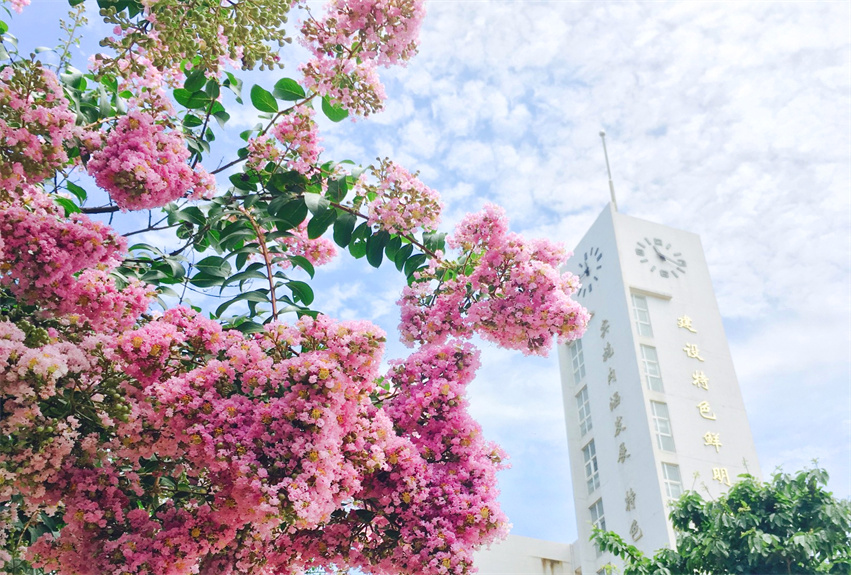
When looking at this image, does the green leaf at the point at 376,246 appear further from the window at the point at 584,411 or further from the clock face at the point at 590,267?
the clock face at the point at 590,267

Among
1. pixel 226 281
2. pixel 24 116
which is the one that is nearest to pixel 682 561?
pixel 226 281

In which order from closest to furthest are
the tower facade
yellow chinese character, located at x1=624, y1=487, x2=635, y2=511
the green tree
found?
the green tree, the tower facade, yellow chinese character, located at x1=624, y1=487, x2=635, y2=511

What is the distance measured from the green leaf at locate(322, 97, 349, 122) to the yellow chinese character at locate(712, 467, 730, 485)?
1437cm

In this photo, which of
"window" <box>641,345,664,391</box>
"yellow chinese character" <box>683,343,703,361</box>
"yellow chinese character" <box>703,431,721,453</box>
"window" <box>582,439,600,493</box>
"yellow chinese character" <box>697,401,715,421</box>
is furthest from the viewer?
"window" <box>582,439,600,493</box>

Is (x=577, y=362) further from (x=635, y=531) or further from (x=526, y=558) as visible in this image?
(x=635, y=531)

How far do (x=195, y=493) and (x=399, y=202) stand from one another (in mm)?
1071

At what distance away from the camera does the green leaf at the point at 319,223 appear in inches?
93.4

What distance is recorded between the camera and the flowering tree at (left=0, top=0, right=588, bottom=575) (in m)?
1.64

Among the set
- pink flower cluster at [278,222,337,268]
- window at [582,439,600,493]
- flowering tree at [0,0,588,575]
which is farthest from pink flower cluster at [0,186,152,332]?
window at [582,439,600,493]

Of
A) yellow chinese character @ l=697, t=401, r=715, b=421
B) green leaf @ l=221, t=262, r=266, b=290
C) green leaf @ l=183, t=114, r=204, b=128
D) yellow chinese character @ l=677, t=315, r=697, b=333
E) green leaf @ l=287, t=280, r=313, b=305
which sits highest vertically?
yellow chinese character @ l=677, t=315, r=697, b=333

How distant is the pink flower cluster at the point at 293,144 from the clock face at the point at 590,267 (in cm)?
1677

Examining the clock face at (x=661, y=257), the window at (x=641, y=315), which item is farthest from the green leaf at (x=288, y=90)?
the clock face at (x=661, y=257)

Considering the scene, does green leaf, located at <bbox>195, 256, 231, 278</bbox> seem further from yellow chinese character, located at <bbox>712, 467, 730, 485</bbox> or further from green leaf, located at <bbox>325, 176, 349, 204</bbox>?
yellow chinese character, located at <bbox>712, 467, 730, 485</bbox>

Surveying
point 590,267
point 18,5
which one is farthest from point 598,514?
point 18,5
